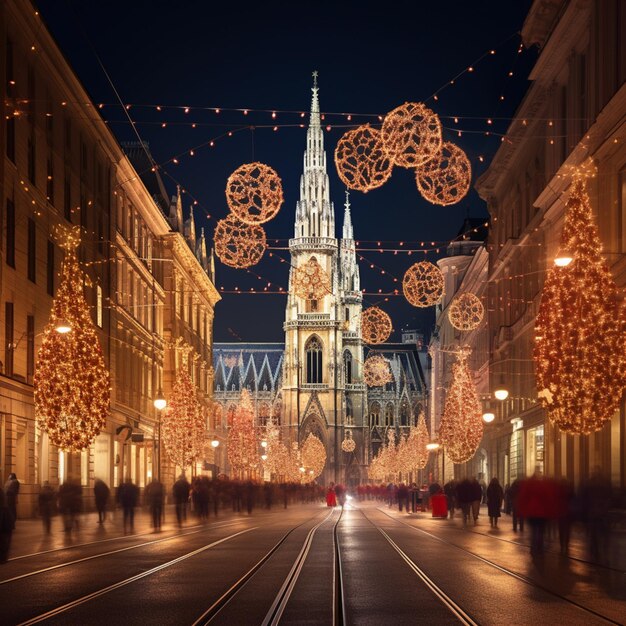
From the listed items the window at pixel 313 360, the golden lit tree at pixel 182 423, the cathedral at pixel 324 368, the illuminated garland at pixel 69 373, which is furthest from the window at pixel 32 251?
the window at pixel 313 360

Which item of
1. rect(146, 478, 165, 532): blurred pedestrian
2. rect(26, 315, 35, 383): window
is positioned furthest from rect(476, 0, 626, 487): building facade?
rect(26, 315, 35, 383): window

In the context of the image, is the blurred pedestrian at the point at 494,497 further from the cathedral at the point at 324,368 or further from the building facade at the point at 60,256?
the cathedral at the point at 324,368

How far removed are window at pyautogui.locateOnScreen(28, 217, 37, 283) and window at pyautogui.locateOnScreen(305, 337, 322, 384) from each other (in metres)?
124

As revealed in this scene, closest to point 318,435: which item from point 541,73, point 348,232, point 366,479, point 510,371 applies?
point 366,479

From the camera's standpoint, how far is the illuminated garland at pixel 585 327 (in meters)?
30.4

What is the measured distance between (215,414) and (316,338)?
67443 millimetres

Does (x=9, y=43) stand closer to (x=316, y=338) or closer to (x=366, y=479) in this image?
(x=316, y=338)

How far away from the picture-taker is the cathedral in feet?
516

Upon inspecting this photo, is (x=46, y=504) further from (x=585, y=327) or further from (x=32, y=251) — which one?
(x=585, y=327)

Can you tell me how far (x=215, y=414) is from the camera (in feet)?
322

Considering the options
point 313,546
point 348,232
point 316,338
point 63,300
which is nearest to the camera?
point 313,546

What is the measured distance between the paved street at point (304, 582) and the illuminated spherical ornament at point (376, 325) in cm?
1887

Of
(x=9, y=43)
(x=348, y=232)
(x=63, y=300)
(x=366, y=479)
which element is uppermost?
(x=348, y=232)

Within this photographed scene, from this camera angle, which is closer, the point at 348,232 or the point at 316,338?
the point at 316,338
